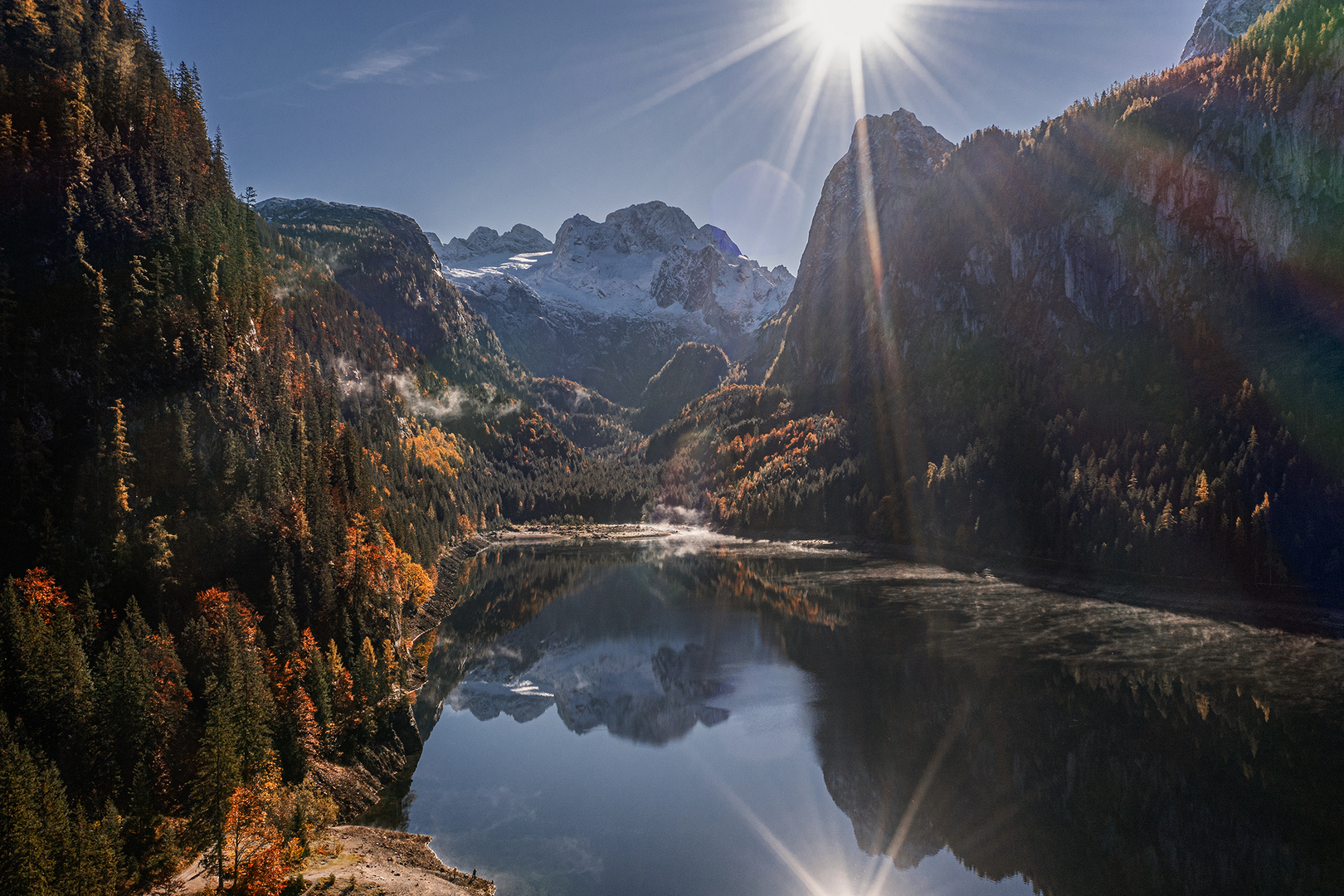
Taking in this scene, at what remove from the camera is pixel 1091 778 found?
4994cm

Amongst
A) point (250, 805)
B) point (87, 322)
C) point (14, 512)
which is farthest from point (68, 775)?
point (87, 322)

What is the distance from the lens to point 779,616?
109 meters

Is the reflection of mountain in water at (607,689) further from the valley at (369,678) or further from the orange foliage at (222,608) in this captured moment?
the orange foliage at (222,608)

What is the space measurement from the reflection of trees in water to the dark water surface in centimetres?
19

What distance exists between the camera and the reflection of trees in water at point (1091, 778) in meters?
39.7

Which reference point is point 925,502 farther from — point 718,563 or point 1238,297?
point 1238,297

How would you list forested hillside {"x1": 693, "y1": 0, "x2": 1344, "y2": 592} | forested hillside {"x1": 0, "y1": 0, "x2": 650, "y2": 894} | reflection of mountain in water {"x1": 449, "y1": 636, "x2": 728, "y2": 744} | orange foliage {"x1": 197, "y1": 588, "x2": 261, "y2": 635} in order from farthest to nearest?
forested hillside {"x1": 693, "y1": 0, "x2": 1344, "y2": 592}, reflection of mountain in water {"x1": 449, "y1": 636, "x2": 728, "y2": 744}, orange foliage {"x1": 197, "y1": 588, "x2": 261, "y2": 635}, forested hillside {"x1": 0, "y1": 0, "x2": 650, "y2": 894}

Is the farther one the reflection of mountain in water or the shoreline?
the shoreline

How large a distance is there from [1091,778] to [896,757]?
42.6ft

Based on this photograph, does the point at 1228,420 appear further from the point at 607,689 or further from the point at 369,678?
the point at 369,678

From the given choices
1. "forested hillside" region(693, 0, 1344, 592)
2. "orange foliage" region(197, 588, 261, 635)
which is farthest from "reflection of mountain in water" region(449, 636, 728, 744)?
"forested hillside" region(693, 0, 1344, 592)

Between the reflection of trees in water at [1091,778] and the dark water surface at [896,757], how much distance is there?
7.6 inches

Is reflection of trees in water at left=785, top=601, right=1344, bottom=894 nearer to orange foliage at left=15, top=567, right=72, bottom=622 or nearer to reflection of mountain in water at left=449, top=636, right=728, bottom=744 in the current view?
reflection of mountain in water at left=449, top=636, right=728, bottom=744

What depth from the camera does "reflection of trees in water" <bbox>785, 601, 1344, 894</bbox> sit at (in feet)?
130
